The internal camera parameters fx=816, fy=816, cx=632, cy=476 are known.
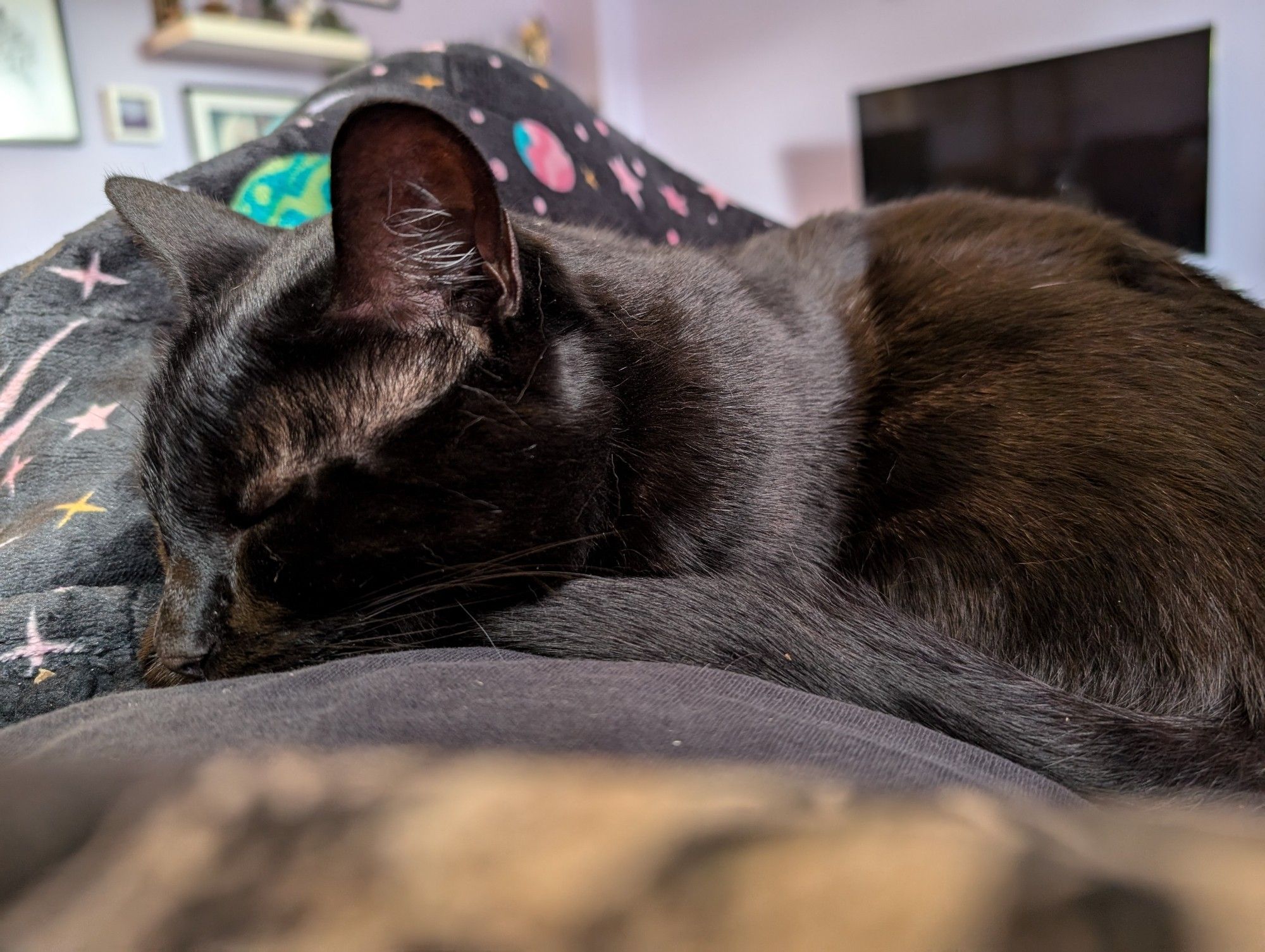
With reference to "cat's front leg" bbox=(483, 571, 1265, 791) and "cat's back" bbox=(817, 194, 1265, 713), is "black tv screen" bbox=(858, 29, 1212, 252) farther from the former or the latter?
"cat's front leg" bbox=(483, 571, 1265, 791)

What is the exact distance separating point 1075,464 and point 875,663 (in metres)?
0.22

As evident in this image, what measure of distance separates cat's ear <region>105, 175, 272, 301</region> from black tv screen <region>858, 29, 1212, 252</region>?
2421mm

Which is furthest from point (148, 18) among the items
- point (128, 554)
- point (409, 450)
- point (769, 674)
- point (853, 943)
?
point (853, 943)

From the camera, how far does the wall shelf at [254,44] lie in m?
2.60

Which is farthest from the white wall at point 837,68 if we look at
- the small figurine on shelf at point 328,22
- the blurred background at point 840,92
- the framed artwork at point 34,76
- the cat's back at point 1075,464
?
the cat's back at point 1075,464

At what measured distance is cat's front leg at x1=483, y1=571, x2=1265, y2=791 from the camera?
0.42 meters

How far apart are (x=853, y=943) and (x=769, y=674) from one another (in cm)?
28

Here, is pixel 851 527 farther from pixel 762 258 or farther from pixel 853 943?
pixel 853 943

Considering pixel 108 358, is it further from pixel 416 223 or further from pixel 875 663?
pixel 875 663

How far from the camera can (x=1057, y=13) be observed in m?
2.98

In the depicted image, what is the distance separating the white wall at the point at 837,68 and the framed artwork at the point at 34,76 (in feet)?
8.05

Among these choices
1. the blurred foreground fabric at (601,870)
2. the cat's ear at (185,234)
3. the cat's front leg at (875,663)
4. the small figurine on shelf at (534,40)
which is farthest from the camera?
the small figurine on shelf at (534,40)

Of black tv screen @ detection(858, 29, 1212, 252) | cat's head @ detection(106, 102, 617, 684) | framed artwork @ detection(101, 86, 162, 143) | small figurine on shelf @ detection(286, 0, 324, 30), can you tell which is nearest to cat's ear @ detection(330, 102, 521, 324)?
cat's head @ detection(106, 102, 617, 684)

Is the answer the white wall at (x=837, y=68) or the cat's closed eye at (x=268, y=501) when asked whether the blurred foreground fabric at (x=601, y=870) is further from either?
the white wall at (x=837, y=68)
